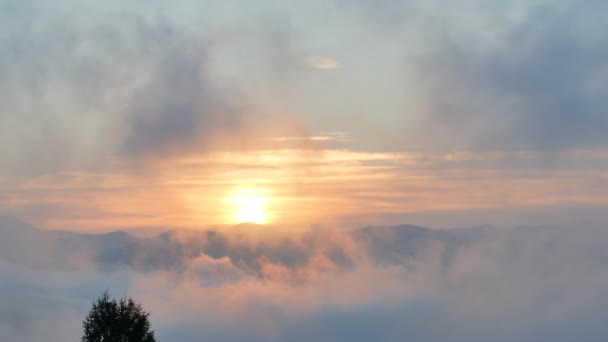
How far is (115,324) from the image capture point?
99.9 metres

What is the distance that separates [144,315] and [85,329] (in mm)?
7971

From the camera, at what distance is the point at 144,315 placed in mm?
102062

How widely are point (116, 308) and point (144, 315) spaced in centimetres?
391

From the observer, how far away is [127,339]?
9975 cm

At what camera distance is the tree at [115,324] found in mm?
99062

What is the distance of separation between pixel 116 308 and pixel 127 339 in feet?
14.8

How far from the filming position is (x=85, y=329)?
98.8 meters

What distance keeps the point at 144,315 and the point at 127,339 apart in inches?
159

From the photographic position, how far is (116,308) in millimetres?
101062

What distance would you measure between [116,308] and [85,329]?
485 cm

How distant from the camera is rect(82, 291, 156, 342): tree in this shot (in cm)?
9906
